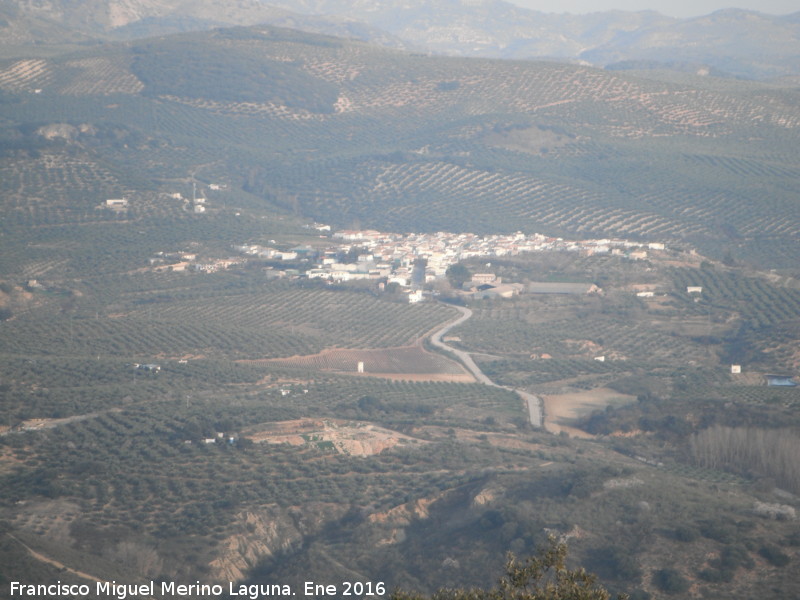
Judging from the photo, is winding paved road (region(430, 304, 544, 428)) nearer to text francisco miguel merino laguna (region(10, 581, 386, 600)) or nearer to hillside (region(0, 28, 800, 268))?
text francisco miguel merino laguna (region(10, 581, 386, 600))

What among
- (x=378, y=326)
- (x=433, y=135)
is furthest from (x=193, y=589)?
(x=433, y=135)

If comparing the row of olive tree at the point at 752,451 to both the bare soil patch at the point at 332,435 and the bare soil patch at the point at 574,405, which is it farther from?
the bare soil patch at the point at 332,435

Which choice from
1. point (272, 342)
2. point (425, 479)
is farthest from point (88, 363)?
point (425, 479)

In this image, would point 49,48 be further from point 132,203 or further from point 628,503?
point 628,503

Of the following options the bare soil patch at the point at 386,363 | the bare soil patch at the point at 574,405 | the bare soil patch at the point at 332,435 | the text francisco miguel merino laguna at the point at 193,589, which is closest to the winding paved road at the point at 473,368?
the bare soil patch at the point at 574,405

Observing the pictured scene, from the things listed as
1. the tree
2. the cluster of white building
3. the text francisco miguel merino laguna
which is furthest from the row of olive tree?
the cluster of white building

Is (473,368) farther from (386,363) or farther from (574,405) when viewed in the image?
(574,405)
